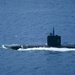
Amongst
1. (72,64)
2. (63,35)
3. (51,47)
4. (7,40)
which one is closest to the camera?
(72,64)

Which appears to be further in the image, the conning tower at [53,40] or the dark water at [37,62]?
the conning tower at [53,40]

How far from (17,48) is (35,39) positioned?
108ft

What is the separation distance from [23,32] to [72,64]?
64.2 meters

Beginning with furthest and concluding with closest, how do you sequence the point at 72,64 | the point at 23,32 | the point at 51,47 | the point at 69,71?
1. the point at 23,32
2. the point at 51,47
3. the point at 72,64
4. the point at 69,71

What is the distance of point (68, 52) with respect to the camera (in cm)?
8456

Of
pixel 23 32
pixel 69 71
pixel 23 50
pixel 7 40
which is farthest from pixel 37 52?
pixel 23 32

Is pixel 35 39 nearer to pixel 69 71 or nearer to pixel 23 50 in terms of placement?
pixel 23 50

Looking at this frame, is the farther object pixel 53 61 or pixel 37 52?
pixel 37 52

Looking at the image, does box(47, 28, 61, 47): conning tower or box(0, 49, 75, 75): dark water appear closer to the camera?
box(0, 49, 75, 75): dark water

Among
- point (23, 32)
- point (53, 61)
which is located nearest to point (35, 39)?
point (23, 32)

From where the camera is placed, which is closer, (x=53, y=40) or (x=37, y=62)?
(x=37, y=62)

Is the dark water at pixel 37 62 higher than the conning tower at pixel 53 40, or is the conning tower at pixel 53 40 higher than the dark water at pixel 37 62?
the conning tower at pixel 53 40

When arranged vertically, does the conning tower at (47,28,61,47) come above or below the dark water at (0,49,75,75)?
above

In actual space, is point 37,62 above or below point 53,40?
below
